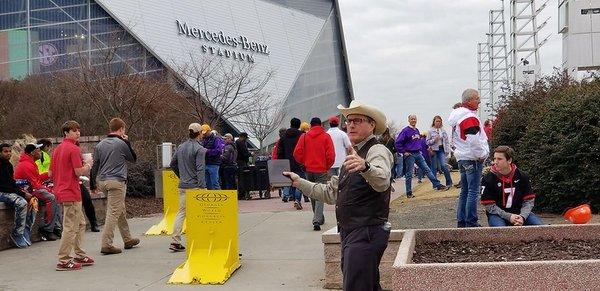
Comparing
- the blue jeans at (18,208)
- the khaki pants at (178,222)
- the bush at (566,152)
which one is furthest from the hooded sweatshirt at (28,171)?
the bush at (566,152)

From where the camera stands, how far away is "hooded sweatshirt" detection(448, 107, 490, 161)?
7957 mm

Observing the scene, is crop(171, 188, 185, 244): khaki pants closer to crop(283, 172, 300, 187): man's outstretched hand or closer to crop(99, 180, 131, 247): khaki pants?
crop(99, 180, 131, 247): khaki pants

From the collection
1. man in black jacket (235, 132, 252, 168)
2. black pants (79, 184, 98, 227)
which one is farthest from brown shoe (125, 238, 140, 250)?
man in black jacket (235, 132, 252, 168)

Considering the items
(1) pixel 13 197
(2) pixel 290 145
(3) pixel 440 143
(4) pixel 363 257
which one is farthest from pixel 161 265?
(3) pixel 440 143

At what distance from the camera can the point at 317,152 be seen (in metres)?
9.80

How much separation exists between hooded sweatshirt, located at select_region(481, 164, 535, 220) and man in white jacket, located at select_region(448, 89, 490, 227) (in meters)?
0.94

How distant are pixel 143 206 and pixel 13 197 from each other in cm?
557

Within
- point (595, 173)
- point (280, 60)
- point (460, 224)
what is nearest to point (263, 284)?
point (460, 224)

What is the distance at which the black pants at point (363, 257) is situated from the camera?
4238mm

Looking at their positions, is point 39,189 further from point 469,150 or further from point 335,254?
point 469,150

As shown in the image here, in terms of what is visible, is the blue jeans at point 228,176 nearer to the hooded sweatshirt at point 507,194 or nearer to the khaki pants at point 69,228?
the khaki pants at point 69,228

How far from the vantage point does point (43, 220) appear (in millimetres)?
10578

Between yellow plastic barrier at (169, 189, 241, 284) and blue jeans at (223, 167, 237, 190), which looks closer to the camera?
yellow plastic barrier at (169, 189, 241, 284)

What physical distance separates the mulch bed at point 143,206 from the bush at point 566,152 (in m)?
8.00
